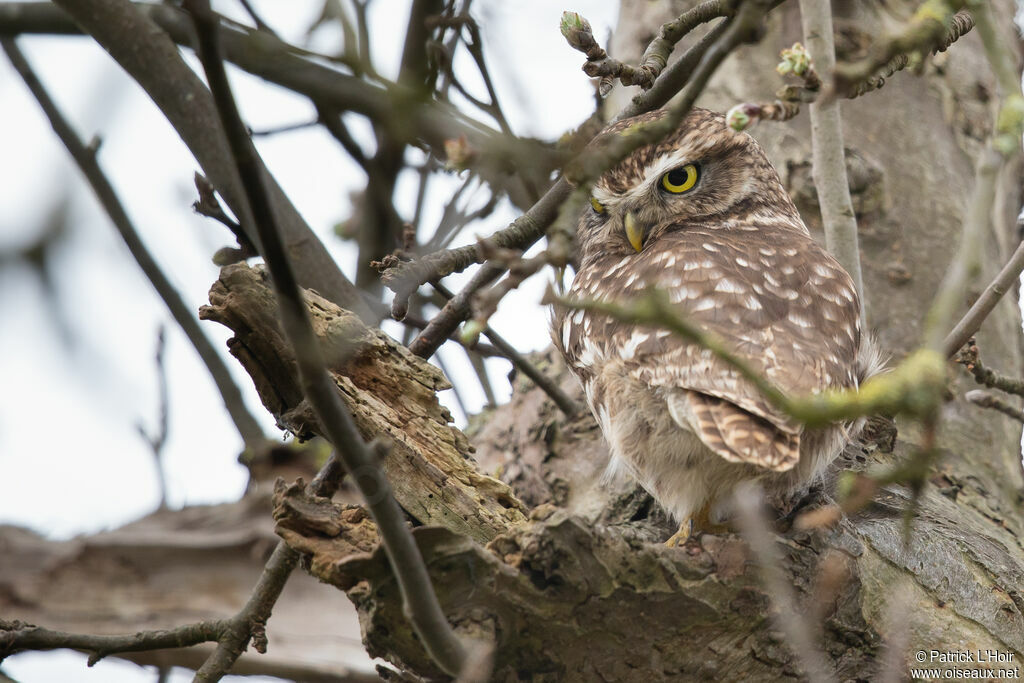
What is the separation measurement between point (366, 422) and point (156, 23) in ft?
5.30

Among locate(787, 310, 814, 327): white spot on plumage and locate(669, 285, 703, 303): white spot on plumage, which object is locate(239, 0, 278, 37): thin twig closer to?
locate(669, 285, 703, 303): white spot on plumage

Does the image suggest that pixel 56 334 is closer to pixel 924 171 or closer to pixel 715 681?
pixel 715 681

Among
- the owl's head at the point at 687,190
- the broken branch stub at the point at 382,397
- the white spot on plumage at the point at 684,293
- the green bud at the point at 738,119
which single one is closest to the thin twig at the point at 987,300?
the white spot on plumage at the point at 684,293

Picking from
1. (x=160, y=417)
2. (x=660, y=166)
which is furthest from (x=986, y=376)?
(x=160, y=417)

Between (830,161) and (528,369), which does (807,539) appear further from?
(830,161)

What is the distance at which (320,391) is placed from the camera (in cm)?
151

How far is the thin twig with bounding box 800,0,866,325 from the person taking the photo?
3143 mm

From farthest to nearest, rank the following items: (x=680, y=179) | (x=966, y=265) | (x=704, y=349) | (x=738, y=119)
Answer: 1. (x=680, y=179)
2. (x=704, y=349)
3. (x=738, y=119)
4. (x=966, y=265)

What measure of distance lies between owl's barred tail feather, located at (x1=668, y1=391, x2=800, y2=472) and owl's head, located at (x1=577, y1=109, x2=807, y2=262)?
3.86 ft

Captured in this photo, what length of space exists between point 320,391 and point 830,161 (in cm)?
223

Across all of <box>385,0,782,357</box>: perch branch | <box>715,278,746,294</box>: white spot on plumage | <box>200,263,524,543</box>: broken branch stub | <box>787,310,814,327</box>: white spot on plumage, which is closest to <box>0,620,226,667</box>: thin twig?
<box>200,263,524,543</box>: broken branch stub

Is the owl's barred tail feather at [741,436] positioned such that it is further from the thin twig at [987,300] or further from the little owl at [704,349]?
the thin twig at [987,300]

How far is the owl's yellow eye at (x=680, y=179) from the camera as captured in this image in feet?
11.7

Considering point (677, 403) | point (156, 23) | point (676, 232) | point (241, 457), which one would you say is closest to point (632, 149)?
point (677, 403)
